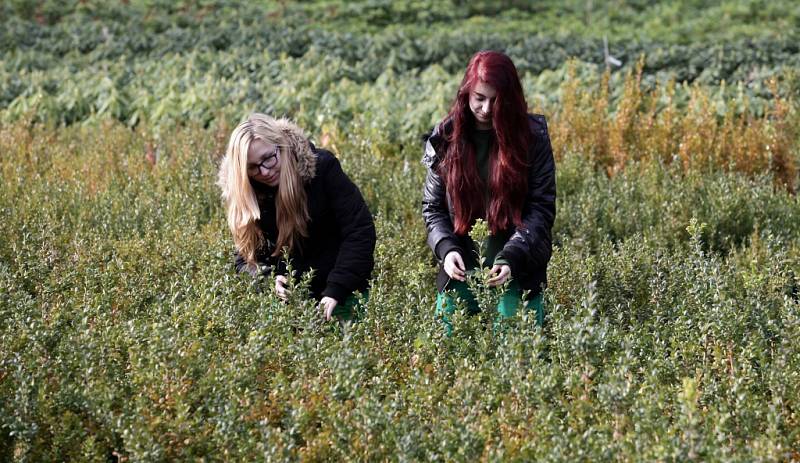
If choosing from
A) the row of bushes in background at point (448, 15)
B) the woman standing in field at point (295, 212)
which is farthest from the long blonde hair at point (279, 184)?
the row of bushes in background at point (448, 15)

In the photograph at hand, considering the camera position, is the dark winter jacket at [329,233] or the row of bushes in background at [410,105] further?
the row of bushes in background at [410,105]

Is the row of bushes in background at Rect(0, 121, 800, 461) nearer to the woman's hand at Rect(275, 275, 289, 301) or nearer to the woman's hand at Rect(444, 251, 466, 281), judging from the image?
the woman's hand at Rect(275, 275, 289, 301)

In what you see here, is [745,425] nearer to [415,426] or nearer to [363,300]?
[415,426]

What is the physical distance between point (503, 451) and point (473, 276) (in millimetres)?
1128

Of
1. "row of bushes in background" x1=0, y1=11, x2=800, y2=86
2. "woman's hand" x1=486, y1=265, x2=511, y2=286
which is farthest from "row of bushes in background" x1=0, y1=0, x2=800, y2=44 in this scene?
"woman's hand" x1=486, y1=265, x2=511, y2=286

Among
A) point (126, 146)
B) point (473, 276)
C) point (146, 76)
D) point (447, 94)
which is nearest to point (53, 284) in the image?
point (473, 276)

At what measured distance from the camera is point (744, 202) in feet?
19.2

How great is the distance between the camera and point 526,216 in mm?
3928

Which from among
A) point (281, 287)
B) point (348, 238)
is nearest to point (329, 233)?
point (348, 238)

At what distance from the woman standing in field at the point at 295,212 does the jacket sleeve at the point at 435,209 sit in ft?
0.78

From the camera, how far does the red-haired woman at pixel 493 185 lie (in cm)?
374

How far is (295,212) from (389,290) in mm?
874

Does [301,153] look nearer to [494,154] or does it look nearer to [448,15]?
[494,154]

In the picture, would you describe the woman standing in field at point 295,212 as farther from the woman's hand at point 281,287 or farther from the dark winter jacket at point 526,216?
the dark winter jacket at point 526,216
